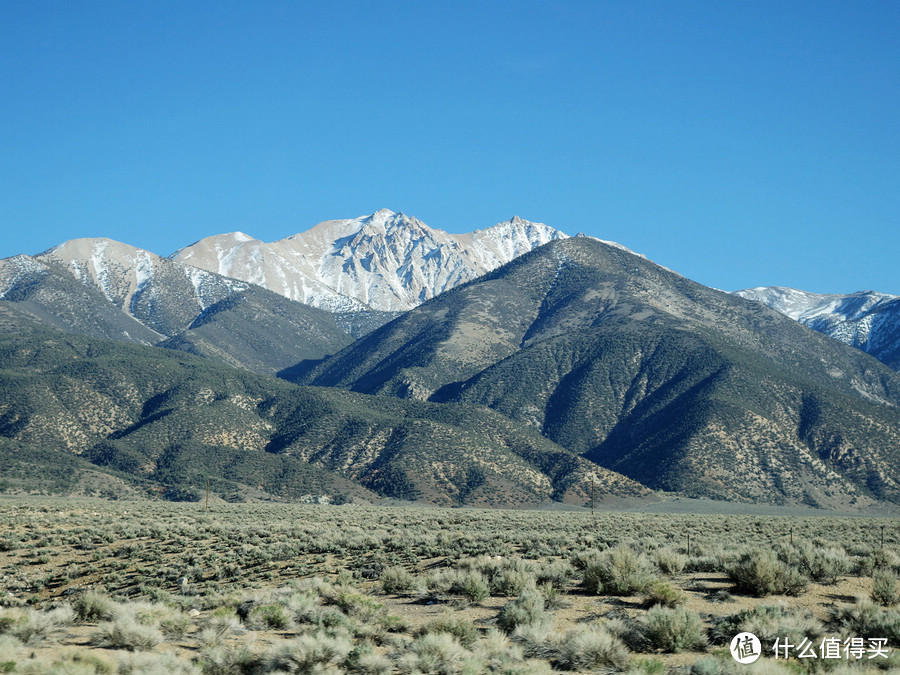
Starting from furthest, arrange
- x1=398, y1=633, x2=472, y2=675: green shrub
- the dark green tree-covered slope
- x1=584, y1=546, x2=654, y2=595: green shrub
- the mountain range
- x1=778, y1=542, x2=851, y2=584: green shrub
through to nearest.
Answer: the mountain range < the dark green tree-covered slope < x1=778, y1=542, x2=851, y2=584: green shrub < x1=584, y1=546, x2=654, y2=595: green shrub < x1=398, y1=633, x2=472, y2=675: green shrub

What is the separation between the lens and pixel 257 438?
141 meters

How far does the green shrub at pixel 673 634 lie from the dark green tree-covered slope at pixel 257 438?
99.9 m

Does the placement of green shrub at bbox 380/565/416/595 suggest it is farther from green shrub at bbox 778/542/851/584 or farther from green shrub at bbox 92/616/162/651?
green shrub at bbox 778/542/851/584

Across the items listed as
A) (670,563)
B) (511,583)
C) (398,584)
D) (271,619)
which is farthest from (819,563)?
(271,619)

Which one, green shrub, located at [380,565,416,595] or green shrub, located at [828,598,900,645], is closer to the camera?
green shrub, located at [828,598,900,645]

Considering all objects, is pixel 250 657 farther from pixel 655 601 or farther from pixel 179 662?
→ pixel 655 601

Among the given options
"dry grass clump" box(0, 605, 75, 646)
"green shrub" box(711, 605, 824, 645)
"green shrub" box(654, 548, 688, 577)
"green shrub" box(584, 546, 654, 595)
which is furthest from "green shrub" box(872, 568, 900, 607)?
"dry grass clump" box(0, 605, 75, 646)

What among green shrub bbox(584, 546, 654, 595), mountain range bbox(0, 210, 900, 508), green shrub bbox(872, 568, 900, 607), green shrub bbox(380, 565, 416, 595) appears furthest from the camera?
mountain range bbox(0, 210, 900, 508)

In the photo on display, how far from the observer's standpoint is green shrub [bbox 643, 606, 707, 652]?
1683 cm

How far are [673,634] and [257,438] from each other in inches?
5074

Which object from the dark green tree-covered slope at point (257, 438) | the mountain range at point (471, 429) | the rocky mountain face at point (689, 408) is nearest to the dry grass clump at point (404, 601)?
the mountain range at point (471, 429)

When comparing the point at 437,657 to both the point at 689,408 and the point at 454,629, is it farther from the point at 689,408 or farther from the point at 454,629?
the point at 689,408

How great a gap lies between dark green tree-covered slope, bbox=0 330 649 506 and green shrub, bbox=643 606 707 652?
99.9 meters

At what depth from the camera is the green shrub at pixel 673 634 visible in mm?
16828
